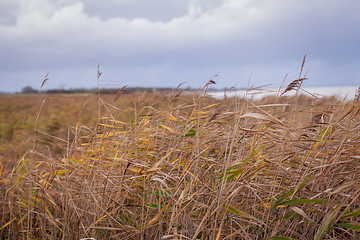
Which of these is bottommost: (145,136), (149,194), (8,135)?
(8,135)

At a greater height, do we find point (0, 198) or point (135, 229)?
point (135, 229)

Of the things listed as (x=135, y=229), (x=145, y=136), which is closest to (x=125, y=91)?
(x=145, y=136)

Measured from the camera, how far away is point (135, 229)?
178cm

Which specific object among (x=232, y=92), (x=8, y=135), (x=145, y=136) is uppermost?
(x=232, y=92)

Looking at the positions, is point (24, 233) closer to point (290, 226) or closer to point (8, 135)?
point (290, 226)

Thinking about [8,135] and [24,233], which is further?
[8,135]

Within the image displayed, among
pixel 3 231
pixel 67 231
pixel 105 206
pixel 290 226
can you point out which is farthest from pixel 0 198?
Result: pixel 290 226

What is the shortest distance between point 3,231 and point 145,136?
61.7 inches

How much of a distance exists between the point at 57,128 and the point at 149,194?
23.0 feet

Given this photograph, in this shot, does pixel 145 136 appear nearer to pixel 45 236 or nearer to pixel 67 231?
pixel 67 231

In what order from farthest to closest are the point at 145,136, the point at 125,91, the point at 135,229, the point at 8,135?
1. the point at 8,135
2. the point at 145,136
3. the point at 125,91
4. the point at 135,229

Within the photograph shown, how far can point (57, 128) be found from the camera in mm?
8094

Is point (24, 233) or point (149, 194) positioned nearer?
point (149, 194)

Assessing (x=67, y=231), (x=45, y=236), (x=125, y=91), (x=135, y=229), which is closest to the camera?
(x=135, y=229)
